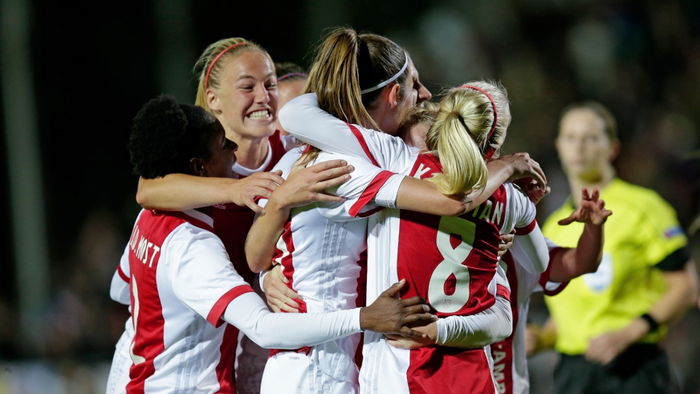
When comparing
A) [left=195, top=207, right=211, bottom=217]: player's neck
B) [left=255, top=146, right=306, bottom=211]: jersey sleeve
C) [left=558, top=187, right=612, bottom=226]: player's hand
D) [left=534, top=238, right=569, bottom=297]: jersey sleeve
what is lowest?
[left=534, top=238, right=569, bottom=297]: jersey sleeve

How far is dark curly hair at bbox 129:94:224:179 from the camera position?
8.28ft

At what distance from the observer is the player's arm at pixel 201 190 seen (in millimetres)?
2375

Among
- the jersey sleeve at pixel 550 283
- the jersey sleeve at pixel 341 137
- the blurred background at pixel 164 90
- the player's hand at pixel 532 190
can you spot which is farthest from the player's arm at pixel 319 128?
the blurred background at pixel 164 90

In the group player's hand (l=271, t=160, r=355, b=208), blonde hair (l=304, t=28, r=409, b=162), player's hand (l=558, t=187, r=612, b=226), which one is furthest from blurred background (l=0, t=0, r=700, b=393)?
player's hand (l=271, t=160, r=355, b=208)

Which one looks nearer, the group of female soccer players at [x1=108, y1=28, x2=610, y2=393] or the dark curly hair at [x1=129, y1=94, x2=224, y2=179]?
the group of female soccer players at [x1=108, y1=28, x2=610, y2=393]

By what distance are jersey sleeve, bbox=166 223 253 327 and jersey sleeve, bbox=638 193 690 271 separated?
9.16 feet

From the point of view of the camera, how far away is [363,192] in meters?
2.21

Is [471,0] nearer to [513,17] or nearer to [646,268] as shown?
[513,17]

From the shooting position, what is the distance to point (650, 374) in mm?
4125

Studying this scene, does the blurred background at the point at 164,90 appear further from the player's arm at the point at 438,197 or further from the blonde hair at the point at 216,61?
the player's arm at the point at 438,197

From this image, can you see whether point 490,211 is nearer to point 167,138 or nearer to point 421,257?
point 421,257

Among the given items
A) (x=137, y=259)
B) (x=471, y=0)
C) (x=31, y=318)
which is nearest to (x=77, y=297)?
(x=31, y=318)

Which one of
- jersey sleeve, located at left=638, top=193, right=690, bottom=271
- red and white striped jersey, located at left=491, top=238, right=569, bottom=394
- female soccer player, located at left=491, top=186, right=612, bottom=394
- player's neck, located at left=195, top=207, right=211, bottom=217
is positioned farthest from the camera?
jersey sleeve, located at left=638, top=193, right=690, bottom=271

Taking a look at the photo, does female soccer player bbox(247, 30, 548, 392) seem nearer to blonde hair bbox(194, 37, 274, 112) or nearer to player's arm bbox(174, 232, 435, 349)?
player's arm bbox(174, 232, 435, 349)
